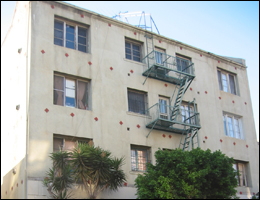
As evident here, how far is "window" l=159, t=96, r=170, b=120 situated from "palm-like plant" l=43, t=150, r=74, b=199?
8178 mm

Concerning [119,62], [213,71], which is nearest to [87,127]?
[119,62]

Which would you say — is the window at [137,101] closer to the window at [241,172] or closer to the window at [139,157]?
the window at [139,157]

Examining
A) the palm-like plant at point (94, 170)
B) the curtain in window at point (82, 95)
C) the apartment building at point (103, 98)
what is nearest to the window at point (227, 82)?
the apartment building at point (103, 98)

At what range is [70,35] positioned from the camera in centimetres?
2298

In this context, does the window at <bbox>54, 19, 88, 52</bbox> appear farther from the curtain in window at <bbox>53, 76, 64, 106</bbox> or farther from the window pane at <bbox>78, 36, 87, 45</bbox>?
the curtain in window at <bbox>53, 76, 64, 106</bbox>

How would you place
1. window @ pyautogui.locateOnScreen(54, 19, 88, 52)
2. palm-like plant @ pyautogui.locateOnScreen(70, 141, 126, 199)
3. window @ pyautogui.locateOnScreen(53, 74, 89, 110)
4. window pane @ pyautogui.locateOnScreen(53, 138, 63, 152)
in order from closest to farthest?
palm-like plant @ pyautogui.locateOnScreen(70, 141, 126, 199)
window pane @ pyautogui.locateOnScreen(53, 138, 63, 152)
window @ pyautogui.locateOnScreen(53, 74, 89, 110)
window @ pyautogui.locateOnScreen(54, 19, 88, 52)

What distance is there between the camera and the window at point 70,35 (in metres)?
22.4

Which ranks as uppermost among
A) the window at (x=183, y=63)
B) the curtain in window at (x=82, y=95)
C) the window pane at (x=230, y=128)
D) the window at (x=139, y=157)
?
the window at (x=183, y=63)

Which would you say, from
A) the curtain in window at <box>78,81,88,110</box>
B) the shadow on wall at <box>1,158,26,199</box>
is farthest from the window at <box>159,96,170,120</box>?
the shadow on wall at <box>1,158,26,199</box>

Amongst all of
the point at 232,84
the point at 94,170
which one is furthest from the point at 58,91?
the point at 232,84

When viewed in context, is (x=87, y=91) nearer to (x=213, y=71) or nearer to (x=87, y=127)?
(x=87, y=127)

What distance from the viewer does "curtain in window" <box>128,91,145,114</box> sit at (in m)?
23.7

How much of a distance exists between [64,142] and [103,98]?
3577 millimetres

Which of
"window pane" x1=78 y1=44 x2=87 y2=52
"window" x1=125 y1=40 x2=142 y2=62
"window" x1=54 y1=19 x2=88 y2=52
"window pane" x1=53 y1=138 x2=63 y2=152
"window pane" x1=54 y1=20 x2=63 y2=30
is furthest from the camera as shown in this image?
"window" x1=125 y1=40 x2=142 y2=62
